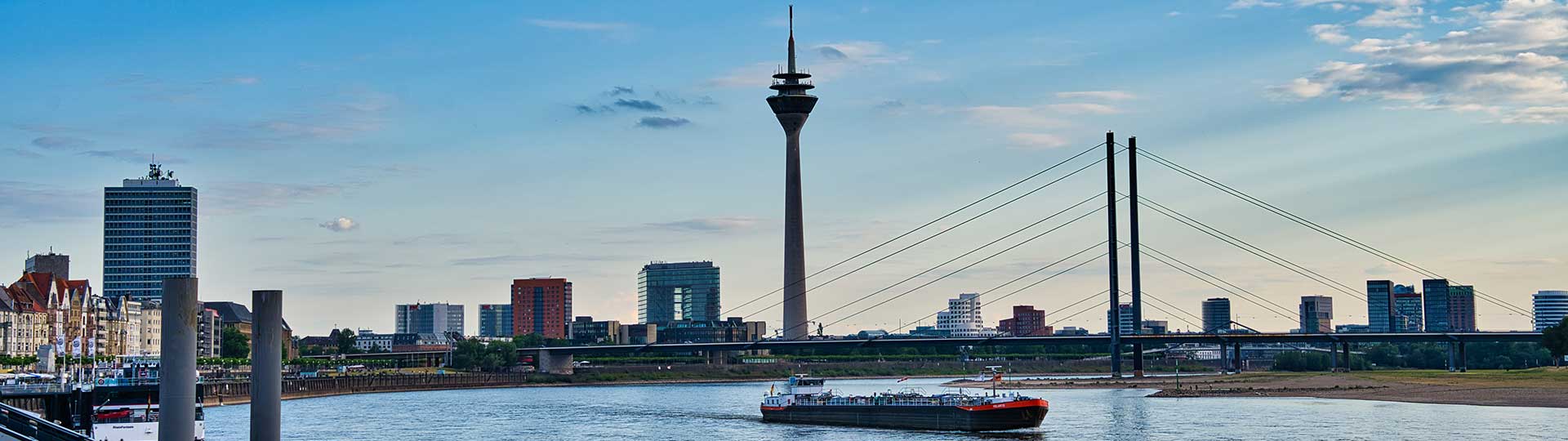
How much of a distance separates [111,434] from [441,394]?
117796 millimetres

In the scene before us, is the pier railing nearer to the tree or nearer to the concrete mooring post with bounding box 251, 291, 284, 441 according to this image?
the concrete mooring post with bounding box 251, 291, 284, 441

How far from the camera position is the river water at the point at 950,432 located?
7981 cm

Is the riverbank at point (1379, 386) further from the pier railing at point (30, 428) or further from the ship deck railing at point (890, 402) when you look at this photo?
the pier railing at point (30, 428)

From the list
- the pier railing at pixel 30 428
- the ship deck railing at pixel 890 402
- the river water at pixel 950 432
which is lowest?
the river water at pixel 950 432

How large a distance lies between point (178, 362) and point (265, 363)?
174 centimetres

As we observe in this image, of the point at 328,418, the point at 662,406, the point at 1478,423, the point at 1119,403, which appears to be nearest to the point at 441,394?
the point at 662,406

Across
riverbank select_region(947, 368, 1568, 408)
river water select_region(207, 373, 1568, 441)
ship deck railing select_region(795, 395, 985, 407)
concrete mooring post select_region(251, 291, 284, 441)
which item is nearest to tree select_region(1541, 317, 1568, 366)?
riverbank select_region(947, 368, 1568, 408)

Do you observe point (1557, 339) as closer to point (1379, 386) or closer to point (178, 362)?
point (1379, 386)

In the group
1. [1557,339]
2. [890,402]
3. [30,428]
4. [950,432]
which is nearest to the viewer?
[30,428]

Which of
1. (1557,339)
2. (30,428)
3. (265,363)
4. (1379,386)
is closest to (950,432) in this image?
(265,363)

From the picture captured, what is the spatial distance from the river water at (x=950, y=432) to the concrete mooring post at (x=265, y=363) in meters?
50.2

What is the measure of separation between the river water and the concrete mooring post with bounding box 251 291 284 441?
50.2 m

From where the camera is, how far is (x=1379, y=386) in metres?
133

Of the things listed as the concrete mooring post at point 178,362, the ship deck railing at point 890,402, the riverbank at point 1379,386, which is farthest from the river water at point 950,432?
the concrete mooring post at point 178,362
